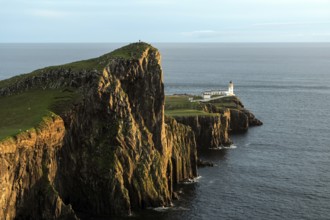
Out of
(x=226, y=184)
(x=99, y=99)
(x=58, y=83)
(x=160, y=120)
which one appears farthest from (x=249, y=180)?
(x=58, y=83)

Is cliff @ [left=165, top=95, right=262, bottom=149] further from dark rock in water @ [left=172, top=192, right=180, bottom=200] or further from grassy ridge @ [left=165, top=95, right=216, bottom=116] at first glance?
dark rock in water @ [left=172, top=192, right=180, bottom=200]

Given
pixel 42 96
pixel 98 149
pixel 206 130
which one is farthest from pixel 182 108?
pixel 98 149

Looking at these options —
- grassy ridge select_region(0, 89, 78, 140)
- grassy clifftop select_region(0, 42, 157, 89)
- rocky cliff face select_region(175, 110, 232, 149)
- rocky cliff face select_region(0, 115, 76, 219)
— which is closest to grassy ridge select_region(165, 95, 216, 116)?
rocky cliff face select_region(175, 110, 232, 149)

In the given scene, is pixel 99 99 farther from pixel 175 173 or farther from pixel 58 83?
pixel 175 173

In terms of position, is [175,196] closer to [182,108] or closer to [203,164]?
[203,164]

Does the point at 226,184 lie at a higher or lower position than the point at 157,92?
lower

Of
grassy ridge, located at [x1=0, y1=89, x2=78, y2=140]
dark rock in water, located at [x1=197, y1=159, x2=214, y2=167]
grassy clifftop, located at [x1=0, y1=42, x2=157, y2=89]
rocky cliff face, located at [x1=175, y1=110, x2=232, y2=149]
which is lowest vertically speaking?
dark rock in water, located at [x1=197, y1=159, x2=214, y2=167]

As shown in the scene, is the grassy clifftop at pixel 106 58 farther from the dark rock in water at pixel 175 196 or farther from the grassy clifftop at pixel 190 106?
the grassy clifftop at pixel 190 106
